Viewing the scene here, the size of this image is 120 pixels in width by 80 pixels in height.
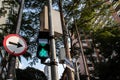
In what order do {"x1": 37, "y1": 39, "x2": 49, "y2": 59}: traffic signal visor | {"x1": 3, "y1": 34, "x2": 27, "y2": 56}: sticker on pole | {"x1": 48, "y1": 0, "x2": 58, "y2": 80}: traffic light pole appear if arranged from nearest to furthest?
1. {"x1": 48, "y1": 0, "x2": 58, "y2": 80}: traffic light pole
2. {"x1": 37, "y1": 39, "x2": 49, "y2": 59}: traffic signal visor
3. {"x1": 3, "y1": 34, "x2": 27, "y2": 56}: sticker on pole

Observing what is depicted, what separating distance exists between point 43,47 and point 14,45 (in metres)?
0.84

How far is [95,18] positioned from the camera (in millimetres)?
17531

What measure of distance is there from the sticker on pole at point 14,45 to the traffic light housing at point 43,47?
0.62 m

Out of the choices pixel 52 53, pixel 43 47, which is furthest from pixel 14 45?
pixel 52 53

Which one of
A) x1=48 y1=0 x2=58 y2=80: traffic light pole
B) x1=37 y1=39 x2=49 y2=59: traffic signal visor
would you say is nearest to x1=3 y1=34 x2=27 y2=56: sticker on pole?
x1=37 y1=39 x2=49 y2=59: traffic signal visor

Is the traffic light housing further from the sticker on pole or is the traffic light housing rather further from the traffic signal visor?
the sticker on pole

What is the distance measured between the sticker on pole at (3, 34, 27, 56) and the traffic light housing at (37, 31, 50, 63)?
2.03ft

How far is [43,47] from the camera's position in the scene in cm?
523

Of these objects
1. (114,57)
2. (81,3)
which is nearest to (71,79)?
(81,3)

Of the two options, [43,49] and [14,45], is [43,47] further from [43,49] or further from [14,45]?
[14,45]

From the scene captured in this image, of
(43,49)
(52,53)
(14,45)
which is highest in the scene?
(14,45)

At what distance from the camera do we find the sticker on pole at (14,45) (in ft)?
17.9

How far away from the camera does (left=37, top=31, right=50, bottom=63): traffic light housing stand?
5.13 meters

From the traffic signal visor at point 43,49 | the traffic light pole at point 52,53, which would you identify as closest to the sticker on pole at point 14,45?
the traffic signal visor at point 43,49
